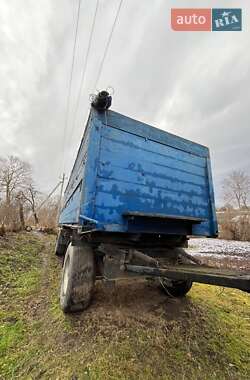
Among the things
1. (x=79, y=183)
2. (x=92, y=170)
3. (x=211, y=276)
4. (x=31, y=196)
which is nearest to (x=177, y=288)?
(x=211, y=276)

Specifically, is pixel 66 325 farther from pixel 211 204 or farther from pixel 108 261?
pixel 211 204

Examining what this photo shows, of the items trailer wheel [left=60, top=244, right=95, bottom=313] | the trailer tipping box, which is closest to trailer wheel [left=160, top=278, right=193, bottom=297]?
the trailer tipping box

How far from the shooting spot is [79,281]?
267 cm

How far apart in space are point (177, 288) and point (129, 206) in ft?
5.55

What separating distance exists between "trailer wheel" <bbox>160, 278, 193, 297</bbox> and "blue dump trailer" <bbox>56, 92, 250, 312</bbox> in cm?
2

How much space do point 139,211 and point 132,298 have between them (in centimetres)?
144

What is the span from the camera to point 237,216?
20047mm

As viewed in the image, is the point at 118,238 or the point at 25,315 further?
the point at 25,315

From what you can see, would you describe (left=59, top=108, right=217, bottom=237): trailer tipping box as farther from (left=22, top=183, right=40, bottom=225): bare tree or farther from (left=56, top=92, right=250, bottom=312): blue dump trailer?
(left=22, top=183, right=40, bottom=225): bare tree

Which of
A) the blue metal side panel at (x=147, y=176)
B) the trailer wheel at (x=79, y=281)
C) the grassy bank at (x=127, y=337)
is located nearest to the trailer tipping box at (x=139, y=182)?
the blue metal side panel at (x=147, y=176)

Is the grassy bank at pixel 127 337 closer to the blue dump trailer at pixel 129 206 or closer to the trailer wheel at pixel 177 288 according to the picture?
the trailer wheel at pixel 177 288

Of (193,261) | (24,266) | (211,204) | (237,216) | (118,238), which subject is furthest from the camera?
(237,216)

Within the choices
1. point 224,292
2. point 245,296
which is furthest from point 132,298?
point 245,296

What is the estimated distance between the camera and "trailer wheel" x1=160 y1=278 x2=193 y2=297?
3357mm
